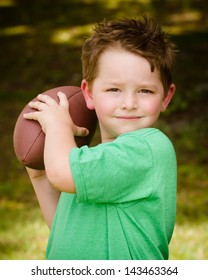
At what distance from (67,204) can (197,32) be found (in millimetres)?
8367

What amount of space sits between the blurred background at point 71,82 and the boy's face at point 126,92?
2.19 m

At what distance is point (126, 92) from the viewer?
267cm

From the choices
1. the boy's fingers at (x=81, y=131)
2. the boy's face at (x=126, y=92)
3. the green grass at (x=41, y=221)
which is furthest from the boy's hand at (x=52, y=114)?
the green grass at (x=41, y=221)

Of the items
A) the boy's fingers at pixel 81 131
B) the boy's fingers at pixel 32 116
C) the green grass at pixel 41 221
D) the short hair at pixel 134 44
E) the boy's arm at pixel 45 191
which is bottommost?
the green grass at pixel 41 221

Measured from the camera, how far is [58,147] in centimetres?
261

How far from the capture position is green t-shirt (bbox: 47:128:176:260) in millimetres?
2537

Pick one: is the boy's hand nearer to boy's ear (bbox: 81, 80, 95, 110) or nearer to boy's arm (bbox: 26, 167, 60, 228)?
boy's ear (bbox: 81, 80, 95, 110)

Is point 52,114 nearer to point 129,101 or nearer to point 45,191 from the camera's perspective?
point 129,101

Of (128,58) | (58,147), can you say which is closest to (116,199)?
(58,147)

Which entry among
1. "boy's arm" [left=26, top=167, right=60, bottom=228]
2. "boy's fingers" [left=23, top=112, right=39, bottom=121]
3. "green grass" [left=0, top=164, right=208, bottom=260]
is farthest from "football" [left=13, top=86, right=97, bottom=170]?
"green grass" [left=0, top=164, right=208, bottom=260]

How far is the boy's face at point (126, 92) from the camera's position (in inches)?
105

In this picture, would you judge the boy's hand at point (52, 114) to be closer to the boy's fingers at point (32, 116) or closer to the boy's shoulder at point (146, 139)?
the boy's fingers at point (32, 116)
